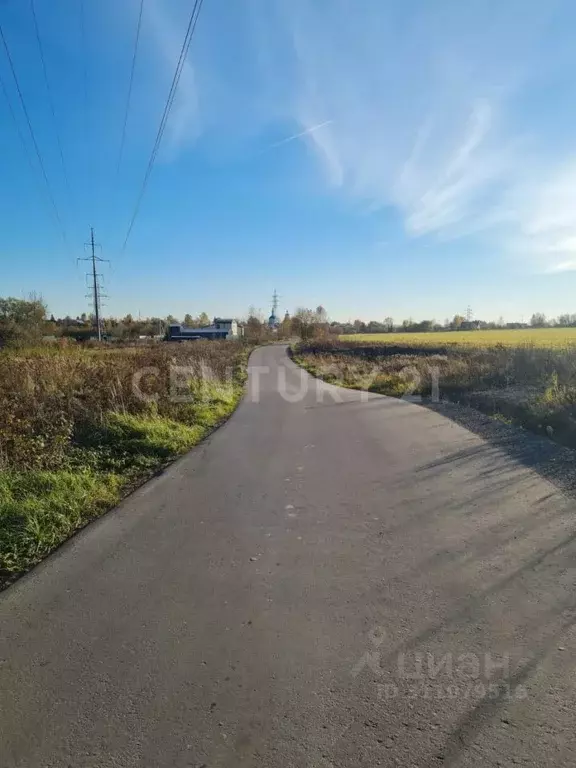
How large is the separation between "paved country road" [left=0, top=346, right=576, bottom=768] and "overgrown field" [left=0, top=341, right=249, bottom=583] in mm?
479

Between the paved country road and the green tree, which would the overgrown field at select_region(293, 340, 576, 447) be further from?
the green tree

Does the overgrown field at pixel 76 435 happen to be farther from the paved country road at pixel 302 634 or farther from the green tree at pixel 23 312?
the green tree at pixel 23 312

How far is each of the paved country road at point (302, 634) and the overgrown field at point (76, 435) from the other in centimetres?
48

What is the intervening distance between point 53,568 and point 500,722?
11.7 ft

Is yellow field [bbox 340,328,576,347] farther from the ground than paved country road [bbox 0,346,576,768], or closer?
farther from the ground

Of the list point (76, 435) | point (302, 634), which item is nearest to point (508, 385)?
point (76, 435)

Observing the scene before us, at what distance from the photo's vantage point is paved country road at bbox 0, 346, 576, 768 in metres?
2.27

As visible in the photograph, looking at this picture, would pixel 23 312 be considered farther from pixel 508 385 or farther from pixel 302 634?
pixel 302 634

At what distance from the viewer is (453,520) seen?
16.3ft

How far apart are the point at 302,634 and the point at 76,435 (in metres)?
6.63

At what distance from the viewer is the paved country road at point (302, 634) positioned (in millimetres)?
2273

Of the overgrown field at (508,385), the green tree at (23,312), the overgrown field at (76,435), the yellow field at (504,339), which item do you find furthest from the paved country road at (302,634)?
the green tree at (23,312)

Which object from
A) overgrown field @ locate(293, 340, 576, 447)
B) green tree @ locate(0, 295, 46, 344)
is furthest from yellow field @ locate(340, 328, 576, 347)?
green tree @ locate(0, 295, 46, 344)

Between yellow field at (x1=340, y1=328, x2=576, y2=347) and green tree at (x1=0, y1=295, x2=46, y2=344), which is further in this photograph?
green tree at (x1=0, y1=295, x2=46, y2=344)
